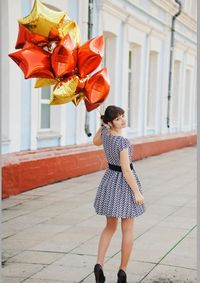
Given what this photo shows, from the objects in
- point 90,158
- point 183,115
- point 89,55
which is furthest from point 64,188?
point 183,115

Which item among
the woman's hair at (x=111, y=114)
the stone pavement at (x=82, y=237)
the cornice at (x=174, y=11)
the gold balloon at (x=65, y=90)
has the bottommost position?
the stone pavement at (x=82, y=237)

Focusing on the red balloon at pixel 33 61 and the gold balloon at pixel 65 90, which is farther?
the gold balloon at pixel 65 90

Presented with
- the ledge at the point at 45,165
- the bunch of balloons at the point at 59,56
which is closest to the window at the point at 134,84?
the ledge at the point at 45,165

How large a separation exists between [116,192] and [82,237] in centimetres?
183

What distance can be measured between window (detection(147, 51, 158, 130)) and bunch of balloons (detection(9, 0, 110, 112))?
39.6 ft

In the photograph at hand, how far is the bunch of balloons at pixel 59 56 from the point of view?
382 centimetres

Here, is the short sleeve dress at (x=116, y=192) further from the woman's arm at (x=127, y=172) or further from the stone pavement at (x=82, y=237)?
the stone pavement at (x=82, y=237)

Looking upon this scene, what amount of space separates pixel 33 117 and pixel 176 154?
28.7 feet

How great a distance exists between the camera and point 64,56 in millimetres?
3811

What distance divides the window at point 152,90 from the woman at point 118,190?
39.0ft

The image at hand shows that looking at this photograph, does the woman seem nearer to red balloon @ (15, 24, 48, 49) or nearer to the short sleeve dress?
the short sleeve dress

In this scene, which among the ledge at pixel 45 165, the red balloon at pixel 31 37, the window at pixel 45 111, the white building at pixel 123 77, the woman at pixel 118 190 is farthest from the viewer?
the window at pixel 45 111

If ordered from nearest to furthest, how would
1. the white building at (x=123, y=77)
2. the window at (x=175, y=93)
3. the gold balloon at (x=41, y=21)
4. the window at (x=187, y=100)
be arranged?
the gold balloon at (x=41, y=21) < the white building at (x=123, y=77) < the window at (x=175, y=93) < the window at (x=187, y=100)

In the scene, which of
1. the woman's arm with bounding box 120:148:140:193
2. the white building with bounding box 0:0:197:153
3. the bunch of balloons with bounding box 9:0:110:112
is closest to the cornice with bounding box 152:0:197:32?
the white building with bounding box 0:0:197:153
